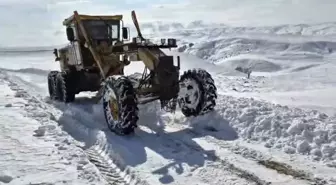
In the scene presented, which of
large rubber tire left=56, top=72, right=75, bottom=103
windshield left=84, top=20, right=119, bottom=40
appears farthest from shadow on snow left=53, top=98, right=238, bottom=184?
windshield left=84, top=20, right=119, bottom=40

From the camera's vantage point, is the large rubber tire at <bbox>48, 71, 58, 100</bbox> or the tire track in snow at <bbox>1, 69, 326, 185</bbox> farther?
the large rubber tire at <bbox>48, 71, 58, 100</bbox>

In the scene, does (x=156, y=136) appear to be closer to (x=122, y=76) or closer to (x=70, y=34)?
(x=122, y=76)

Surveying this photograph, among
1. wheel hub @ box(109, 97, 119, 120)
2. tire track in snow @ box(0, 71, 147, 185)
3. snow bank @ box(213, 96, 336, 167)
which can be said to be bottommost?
tire track in snow @ box(0, 71, 147, 185)

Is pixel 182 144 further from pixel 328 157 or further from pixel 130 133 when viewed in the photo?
pixel 328 157

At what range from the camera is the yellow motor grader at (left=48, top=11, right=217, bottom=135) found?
852 centimetres

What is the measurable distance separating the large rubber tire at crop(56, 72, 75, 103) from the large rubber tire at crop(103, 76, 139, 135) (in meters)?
4.21

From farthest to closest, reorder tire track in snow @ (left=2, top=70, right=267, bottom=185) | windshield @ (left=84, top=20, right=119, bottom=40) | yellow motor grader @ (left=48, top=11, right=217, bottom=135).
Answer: windshield @ (left=84, top=20, right=119, bottom=40), yellow motor grader @ (left=48, top=11, right=217, bottom=135), tire track in snow @ (left=2, top=70, right=267, bottom=185)

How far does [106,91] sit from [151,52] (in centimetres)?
128

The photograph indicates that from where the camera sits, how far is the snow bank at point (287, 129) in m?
6.79

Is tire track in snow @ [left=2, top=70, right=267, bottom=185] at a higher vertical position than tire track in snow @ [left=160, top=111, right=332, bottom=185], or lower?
lower

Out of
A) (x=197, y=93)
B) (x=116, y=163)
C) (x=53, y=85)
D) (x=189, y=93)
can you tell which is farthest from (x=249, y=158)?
(x=53, y=85)

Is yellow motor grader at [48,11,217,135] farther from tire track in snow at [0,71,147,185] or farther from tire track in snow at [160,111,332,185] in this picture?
tire track in snow at [160,111,332,185]

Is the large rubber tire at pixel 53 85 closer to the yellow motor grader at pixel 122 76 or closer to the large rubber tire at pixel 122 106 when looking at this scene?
the yellow motor grader at pixel 122 76

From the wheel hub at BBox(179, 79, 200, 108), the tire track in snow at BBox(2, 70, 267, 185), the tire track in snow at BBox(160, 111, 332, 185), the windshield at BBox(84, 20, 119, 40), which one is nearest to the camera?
the tire track in snow at BBox(160, 111, 332, 185)
